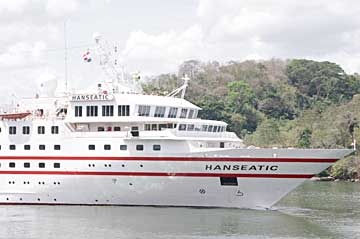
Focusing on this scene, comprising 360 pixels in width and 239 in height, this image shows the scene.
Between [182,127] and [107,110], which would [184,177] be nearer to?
[182,127]

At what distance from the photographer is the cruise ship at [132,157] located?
1272 inches

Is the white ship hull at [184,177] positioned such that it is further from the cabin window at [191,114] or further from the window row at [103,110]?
the cabin window at [191,114]

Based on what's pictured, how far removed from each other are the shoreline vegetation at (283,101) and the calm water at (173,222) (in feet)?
98.0

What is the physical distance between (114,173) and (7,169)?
5.19 meters

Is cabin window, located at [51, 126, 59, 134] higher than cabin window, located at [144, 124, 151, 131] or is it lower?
lower

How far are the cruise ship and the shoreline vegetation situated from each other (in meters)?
28.0

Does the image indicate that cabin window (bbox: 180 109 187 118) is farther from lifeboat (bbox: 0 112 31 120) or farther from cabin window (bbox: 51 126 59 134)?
lifeboat (bbox: 0 112 31 120)

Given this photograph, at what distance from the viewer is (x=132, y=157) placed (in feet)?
108

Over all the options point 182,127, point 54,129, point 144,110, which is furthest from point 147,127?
point 54,129

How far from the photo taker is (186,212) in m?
→ 32.0

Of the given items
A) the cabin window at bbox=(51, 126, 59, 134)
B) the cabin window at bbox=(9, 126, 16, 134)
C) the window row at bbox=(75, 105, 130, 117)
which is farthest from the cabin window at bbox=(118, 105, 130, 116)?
A: the cabin window at bbox=(9, 126, 16, 134)

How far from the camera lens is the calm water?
91.6 feet

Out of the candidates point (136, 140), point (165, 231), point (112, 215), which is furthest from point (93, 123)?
point (165, 231)

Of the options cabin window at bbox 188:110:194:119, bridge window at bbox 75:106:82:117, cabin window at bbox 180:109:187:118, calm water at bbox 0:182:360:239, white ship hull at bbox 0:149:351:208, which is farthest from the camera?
cabin window at bbox 188:110:194:119
